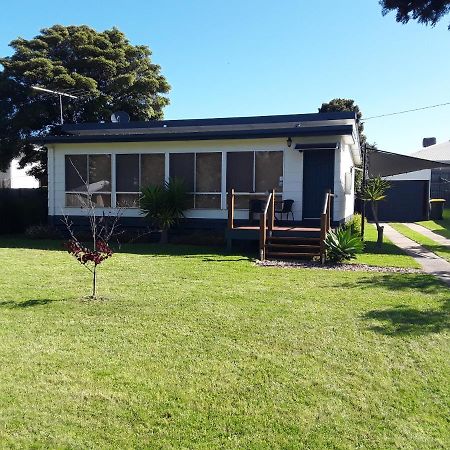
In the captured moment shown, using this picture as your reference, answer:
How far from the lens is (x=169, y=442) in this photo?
3.02 metres

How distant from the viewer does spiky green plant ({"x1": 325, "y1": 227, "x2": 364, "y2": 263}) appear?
10258mm

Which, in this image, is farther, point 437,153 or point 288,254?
point 437,153

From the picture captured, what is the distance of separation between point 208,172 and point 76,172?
14.8 ft

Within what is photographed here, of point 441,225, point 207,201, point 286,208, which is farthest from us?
point 441,225

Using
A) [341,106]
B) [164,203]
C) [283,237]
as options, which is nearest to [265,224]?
[283,237]

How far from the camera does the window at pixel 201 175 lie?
1398cm

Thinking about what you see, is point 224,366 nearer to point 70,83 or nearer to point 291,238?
point 291,238

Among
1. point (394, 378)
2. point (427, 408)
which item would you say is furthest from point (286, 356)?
point (427, 408)

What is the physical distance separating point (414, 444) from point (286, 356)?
1.59 meters

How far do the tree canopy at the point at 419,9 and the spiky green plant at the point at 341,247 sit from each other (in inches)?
226

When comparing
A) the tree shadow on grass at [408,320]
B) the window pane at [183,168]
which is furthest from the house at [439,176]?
the tree shadow on grass at [408,320]

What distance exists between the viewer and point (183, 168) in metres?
14.2

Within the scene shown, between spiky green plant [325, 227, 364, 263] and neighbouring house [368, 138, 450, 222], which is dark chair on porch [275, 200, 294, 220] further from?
neighbouring house [368, 138, 450, 222]

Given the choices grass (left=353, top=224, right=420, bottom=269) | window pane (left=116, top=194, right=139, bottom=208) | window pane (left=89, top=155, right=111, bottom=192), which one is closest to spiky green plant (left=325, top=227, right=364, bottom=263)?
grass (left=353, top=224, right=420, bottom=269)
